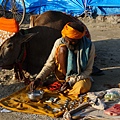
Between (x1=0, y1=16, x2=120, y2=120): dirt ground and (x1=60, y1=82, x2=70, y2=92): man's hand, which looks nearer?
(x1=0, y1=16, x2=120, y2=120): dirt ground

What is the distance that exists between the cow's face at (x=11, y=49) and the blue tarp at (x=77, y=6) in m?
6.23

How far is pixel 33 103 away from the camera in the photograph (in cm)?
491

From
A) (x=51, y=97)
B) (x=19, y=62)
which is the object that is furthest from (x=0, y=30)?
(x=51, y=97)

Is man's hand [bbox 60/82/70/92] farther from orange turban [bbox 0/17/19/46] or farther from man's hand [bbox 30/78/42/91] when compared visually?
orange turban [bbox 0/17/19/46]

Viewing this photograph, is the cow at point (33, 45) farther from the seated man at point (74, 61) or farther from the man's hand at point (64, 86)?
the man's hand at point (64, 86)

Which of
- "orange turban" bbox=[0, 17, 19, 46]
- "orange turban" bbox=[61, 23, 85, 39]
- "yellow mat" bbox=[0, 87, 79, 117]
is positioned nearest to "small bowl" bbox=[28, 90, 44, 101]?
"yellow mat" bbox=[0, 87, 79, 117]

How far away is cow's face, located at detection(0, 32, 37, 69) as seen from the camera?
546cm

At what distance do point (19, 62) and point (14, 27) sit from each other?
1.81 ft

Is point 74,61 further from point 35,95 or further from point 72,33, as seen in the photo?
point 35,95

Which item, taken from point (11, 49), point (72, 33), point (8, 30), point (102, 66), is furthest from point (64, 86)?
point (102, 66)

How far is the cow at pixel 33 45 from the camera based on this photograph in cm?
553

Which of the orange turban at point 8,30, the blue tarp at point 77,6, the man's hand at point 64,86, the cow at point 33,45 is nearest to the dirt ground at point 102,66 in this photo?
the cow at point 33,45

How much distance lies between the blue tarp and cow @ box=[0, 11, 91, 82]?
197 inches

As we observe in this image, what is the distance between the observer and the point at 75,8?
11.7 m
